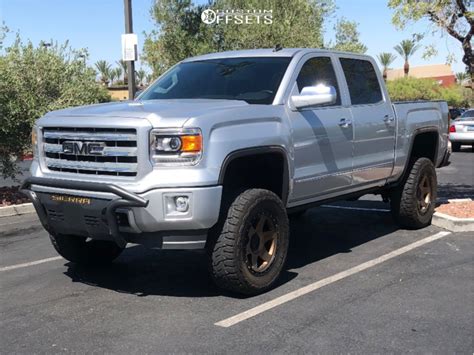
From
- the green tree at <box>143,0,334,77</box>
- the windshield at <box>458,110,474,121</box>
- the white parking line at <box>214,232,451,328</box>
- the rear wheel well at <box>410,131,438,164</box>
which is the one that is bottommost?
the white parking line at <box>214,232,451,328</box>

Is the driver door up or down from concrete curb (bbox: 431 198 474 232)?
up

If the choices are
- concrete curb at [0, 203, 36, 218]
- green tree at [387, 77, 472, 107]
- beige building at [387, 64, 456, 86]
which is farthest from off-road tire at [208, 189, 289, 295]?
beige building at [387, 64, 456, 86]

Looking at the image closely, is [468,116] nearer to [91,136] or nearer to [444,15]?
[444,15]

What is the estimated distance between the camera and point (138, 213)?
4285 mm

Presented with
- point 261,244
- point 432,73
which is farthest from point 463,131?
point 432,73

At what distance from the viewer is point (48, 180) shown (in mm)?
4707

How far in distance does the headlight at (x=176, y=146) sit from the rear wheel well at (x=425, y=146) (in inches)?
157

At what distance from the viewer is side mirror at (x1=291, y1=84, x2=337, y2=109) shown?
5110 mm

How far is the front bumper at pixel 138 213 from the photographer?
4266 millimetres

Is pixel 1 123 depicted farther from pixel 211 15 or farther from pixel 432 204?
pixel 211 15

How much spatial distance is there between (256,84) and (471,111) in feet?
61.4

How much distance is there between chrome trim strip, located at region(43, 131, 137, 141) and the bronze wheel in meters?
1.25

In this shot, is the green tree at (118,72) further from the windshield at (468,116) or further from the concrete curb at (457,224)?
the concrete curb at (457,224)

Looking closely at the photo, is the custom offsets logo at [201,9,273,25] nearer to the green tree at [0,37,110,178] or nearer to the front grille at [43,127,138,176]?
the green tree at [0,37,110,178]
